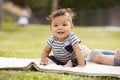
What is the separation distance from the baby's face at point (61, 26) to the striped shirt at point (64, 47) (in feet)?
0.26

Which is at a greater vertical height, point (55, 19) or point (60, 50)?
point (55, 19)

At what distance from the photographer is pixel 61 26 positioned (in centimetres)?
695

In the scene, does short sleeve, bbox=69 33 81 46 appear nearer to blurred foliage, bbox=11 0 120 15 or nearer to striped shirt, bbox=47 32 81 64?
striped shirt, bbox=47 32 81 64

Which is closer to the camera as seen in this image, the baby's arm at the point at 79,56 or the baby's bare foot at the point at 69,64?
the baby's arm at the point at 79,56

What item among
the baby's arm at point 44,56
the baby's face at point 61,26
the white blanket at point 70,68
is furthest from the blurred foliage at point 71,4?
the white blanket at point 70,68

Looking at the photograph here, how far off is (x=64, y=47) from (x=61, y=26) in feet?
1.04

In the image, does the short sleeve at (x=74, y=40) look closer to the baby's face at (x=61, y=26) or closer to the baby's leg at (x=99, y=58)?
the baby's face at (x=61, y=26)

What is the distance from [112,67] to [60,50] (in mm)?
853

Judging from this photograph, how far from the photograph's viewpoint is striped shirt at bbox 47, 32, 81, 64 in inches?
273

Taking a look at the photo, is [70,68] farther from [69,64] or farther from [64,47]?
[64,47]

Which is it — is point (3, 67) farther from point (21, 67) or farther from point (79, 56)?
point (79, 56)

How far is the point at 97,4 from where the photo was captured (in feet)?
153

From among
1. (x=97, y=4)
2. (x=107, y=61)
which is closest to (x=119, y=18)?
(x=97, y=4)

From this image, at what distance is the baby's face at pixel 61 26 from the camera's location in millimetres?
6949
